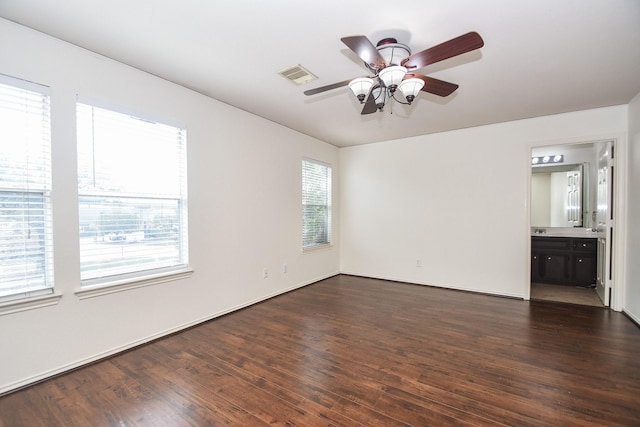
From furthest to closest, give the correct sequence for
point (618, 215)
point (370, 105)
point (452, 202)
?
point (452, 202) → point (618, 215) → point (370, 105)

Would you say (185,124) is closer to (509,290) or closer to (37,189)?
(37,189)

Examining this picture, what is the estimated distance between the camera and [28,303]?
2080mm

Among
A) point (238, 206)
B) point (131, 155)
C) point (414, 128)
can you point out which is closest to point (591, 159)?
point (414, 128)

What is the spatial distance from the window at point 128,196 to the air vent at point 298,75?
129 centimetres

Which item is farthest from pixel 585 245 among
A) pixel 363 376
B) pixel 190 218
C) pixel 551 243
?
pixel 190 218

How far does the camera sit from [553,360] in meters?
2.43

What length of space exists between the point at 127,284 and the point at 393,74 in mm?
2815

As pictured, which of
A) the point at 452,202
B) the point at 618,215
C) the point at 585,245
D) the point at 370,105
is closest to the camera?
the point at 370,105

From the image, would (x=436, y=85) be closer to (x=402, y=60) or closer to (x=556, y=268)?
(x=402, y=60)

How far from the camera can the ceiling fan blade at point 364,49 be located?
5.44 ft

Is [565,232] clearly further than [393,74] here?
Yes

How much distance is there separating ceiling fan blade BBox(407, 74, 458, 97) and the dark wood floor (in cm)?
219

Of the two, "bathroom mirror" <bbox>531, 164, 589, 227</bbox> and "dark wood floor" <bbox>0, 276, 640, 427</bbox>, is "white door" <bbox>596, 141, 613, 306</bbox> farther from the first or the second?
"bathroom mirror" <bbox>531, 164, 589, 227</bbox>

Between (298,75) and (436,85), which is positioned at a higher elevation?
(298,75)
